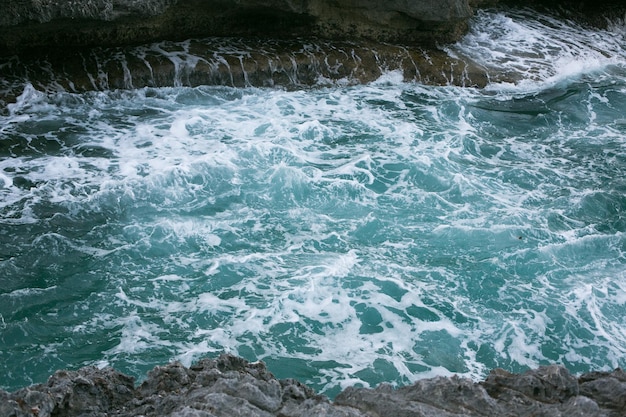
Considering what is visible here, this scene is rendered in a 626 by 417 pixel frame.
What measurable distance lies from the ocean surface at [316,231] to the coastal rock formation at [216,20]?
980 mm

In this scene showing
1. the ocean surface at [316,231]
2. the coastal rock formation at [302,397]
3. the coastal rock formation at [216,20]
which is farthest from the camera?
the coastal rock formation at [216,20]

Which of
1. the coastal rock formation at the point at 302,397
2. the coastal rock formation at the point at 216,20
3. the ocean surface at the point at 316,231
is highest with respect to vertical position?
the coastal rock formation at the point at 216,20

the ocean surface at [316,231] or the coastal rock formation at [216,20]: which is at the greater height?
the coastal rock formation at [216,20]

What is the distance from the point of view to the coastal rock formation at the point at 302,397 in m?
3.83

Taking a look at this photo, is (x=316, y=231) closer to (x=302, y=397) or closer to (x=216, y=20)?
(x=302, y=397)

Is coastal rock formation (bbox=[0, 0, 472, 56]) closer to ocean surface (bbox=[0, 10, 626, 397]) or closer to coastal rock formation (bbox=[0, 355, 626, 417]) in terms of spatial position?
ocean surface (bbox=[0, 10, 626, 397])

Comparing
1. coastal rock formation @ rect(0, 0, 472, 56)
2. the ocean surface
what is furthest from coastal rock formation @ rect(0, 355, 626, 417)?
coastal rock formation @ rect(0, 0, 472, 56)

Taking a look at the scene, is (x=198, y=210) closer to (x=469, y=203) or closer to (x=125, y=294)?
(x=125, y=294)

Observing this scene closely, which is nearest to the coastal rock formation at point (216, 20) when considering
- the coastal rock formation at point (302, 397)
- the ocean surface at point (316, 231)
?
the ocean surface at point (316, 231)

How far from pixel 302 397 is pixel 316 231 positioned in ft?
12.9

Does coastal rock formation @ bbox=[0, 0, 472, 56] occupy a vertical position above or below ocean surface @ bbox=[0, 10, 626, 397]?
above

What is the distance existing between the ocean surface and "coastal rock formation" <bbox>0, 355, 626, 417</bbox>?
1.76m

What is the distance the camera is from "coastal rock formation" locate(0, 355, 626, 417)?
3.83 meters

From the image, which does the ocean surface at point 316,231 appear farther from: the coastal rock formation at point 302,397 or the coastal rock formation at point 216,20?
the coastal rock formation at point 302,397
